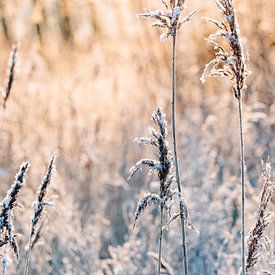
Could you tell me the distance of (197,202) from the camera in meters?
4.52

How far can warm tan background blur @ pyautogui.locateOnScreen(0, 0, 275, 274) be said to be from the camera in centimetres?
411

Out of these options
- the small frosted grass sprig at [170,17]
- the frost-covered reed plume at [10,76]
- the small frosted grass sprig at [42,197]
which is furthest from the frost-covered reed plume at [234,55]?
the frost-covered reed plume at [10,76]

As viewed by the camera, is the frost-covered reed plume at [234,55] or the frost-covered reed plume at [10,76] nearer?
the frost-covered reed plume at [234,55]

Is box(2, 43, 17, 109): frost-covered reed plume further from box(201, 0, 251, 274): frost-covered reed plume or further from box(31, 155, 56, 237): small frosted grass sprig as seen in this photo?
box(201, 0, 251, 274): frost-covered reed plume

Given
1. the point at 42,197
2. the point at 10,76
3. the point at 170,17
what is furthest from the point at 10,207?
the point at 10,76

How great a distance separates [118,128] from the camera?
6105mm

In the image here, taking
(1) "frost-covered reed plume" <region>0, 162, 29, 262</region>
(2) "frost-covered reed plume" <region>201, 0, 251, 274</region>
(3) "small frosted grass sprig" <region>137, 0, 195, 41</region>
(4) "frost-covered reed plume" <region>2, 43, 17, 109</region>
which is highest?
(4) "frost-covered reed plume" <region>2, 43, 17, 109</region>

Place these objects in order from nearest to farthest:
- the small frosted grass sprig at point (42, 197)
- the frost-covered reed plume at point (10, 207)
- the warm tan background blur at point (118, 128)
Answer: the frost-covered reed plume at point (10, 207)
the small frosted grass sprig at point (42, 197)
the warm tan background blur at point (118, 128)

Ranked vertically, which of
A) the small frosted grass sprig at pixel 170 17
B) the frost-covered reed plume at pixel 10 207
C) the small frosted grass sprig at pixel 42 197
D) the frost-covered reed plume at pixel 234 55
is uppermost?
the small frosted grass sprig at pixel 170 17

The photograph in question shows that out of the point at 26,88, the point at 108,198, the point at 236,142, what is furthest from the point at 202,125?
the point at 26,88

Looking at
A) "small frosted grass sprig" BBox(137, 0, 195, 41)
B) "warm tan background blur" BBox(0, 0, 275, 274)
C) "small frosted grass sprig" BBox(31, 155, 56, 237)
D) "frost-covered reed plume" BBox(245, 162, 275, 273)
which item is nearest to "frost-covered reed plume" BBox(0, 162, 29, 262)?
"small frosted grass sprig" BBox(31, 155, 56, 237)

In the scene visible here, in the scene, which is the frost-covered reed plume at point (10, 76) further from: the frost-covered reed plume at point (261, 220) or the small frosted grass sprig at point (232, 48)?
the frost-covered reed plume at point (261, 220)

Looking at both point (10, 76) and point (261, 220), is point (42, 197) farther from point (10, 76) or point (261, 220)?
point (10, 76)

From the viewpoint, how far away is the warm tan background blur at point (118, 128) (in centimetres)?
411
